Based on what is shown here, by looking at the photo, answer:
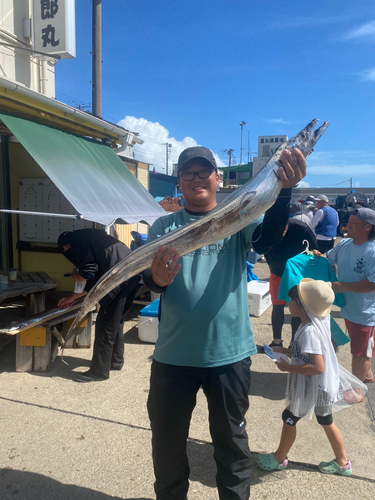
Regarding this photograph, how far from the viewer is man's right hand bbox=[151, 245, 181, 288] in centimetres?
167

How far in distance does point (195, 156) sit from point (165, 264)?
0.69 meters

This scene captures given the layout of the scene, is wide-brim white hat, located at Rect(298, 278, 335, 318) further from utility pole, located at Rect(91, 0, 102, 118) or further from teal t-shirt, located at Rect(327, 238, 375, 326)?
utility pole, located at Rect(91, 0, 102, 118)

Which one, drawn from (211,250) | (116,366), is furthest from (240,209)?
(116,366)

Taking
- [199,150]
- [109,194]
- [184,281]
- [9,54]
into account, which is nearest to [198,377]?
[184,281]

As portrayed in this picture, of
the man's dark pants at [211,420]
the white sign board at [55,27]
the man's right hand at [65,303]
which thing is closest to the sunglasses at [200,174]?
the man's dark pants at [211,420]

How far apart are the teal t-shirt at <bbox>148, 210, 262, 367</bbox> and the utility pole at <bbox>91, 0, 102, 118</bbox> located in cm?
1028

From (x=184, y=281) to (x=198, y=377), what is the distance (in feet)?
1.73

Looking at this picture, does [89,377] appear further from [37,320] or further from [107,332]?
→ [37,320]

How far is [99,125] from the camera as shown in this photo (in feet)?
18.6

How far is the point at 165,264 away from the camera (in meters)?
1.68

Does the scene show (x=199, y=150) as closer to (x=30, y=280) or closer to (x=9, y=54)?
A: (x=30, y=280)

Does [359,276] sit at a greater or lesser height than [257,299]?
greater

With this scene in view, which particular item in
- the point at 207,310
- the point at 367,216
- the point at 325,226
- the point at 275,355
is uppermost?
the point at 367,216

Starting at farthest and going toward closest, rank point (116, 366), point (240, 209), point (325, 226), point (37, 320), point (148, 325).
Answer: point (325, 226), point (148, 325), point (116, 366), point (37, 320), point (240, 209)
